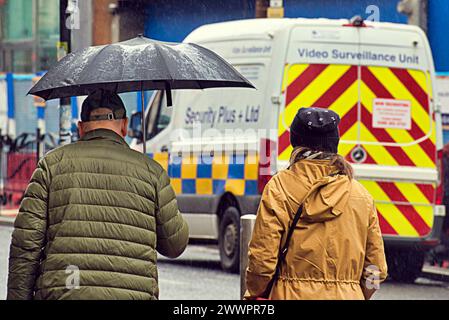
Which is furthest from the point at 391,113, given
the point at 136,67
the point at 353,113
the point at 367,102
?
the point at 136,67

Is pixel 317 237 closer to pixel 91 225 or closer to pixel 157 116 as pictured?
pixel 91 225

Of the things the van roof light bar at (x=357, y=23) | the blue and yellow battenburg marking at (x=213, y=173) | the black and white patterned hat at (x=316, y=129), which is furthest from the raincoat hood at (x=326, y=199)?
the van roof light bar at (x=357, y=23)

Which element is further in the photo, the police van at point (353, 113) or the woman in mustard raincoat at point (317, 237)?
the police van at point (353, 113)

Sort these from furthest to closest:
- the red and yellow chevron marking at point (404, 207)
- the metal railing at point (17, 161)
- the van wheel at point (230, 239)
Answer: the metal railing at point (17, 161) → the van wheel at point (230, 239) → the red and yellow chevron marking at point (404, 207)

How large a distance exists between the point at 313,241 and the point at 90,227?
2.62ft

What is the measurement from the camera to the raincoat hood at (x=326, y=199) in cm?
430

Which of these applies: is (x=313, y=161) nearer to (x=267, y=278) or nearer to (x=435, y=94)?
(x=267, y=278)

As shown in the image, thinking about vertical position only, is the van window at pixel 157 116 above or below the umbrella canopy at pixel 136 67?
below

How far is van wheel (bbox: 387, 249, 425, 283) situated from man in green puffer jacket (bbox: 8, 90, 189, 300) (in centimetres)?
822

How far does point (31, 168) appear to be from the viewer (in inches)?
781

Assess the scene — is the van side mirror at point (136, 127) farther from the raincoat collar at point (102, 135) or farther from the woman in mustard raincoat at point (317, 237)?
the woman in mustard raincoat at point (317, 237)

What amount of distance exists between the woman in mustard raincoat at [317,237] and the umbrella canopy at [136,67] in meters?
0.88

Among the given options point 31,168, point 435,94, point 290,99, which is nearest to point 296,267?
point 290,99

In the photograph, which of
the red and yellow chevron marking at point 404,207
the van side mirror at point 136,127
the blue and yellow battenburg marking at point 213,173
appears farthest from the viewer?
the van side mirror at point 136,127
